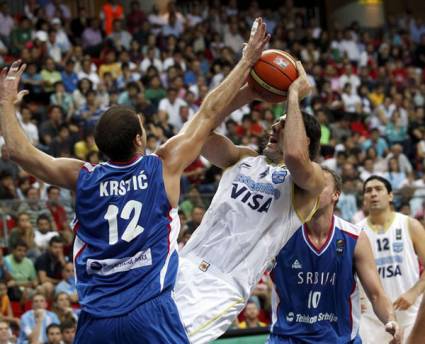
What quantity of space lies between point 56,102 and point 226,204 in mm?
11195

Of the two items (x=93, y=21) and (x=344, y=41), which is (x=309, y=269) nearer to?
(x=93, y=21)

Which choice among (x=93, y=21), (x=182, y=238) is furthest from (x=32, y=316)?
(x=93, y=21)

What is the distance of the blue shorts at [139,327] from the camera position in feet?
17.5

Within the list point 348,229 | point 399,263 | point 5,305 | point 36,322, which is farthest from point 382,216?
point 5,305

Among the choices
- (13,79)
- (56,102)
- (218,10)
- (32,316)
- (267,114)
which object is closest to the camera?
(13,79)

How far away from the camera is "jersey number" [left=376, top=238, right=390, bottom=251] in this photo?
965cm

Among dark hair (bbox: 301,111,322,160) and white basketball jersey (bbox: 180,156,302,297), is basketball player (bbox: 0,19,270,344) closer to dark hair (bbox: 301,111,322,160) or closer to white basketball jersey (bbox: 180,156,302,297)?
white basketball jersey (bbox: 180,156,302,297)

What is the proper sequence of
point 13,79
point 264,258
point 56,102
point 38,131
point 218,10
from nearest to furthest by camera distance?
point 13,79 < point 264,258 < point 38,131 < point 56,102 < point 218,10

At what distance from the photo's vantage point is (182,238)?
42.9ft

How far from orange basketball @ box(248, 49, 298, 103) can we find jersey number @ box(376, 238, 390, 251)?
11.8 ft

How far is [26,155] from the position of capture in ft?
18.0

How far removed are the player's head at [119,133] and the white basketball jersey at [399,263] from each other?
15.0 ft

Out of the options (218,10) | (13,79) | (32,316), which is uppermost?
(13,79)

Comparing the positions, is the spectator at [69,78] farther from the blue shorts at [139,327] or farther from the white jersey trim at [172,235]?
the blue shorts at [139,327]
